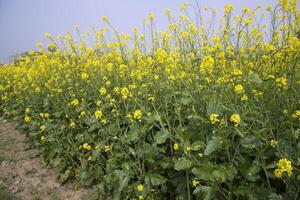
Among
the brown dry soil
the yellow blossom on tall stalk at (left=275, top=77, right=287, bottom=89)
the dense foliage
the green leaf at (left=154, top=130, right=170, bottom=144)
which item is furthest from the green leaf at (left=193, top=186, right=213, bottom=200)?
the brown dry soil

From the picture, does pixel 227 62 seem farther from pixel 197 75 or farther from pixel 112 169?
pixel 112 169

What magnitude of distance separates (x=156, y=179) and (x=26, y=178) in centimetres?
207

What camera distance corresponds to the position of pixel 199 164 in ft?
6.76

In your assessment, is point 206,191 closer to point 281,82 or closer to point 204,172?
→ point 204,172

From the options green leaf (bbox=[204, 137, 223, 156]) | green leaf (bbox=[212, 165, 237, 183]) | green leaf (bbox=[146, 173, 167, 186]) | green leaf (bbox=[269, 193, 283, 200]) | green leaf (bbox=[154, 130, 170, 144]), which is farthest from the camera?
green leaf (bbox=[146, 173, 167, 186])

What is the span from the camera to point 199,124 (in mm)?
2564

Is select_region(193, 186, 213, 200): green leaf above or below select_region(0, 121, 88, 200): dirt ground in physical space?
above

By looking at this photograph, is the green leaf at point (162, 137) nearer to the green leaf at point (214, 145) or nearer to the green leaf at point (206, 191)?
the green leaf at point (214, 145)

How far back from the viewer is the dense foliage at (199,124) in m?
2.03

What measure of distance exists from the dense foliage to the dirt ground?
6.4 inches

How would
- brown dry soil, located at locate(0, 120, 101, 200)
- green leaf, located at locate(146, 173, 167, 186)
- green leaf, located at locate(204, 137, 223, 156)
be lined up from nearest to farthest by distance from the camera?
green leaf, located at locate(204, 137, 223, 156), green leaf, located at locate(146, 173, 167, 186), brown dry soil, located at locate(0, 120, 101, 200)

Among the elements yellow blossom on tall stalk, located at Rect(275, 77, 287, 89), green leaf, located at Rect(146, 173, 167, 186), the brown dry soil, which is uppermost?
yellow blossom on tall stalk, located at Rect(275, 77, 287, 89)

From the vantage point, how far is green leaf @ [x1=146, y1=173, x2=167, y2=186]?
2.49m

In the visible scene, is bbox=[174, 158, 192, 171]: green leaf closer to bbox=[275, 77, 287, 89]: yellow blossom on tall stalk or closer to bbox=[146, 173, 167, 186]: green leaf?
bbox=[146, 173, 167, 186]: green leaf
